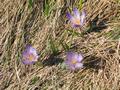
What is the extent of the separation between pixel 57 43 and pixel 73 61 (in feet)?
0.83

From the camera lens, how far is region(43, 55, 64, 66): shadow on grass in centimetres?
251

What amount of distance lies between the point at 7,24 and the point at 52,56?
39 centimetres

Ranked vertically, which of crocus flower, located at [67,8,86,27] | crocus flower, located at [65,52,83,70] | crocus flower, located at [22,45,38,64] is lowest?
crocus flower, located at [65,52,83,70]

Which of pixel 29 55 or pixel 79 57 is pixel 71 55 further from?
pixel 29 55

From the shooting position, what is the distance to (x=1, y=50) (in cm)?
→ 261

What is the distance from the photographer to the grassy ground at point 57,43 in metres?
2.39

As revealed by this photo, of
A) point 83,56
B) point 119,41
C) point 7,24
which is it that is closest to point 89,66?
point 83,56

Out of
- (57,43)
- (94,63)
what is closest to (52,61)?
(57,43)

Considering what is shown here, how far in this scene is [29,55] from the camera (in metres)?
2.44

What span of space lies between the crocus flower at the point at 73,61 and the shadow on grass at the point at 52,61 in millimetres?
101

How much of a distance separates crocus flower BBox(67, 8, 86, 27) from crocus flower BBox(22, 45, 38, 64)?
0.30 metres

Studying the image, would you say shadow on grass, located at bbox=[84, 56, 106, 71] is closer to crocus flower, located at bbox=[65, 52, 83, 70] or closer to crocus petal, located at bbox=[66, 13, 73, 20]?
crocus flower, located at bbox=[65, 52, 83, 70]

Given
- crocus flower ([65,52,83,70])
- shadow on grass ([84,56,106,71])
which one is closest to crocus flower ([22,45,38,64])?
crocus flower ([65,52,83,70])

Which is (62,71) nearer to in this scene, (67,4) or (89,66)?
(89,66)
